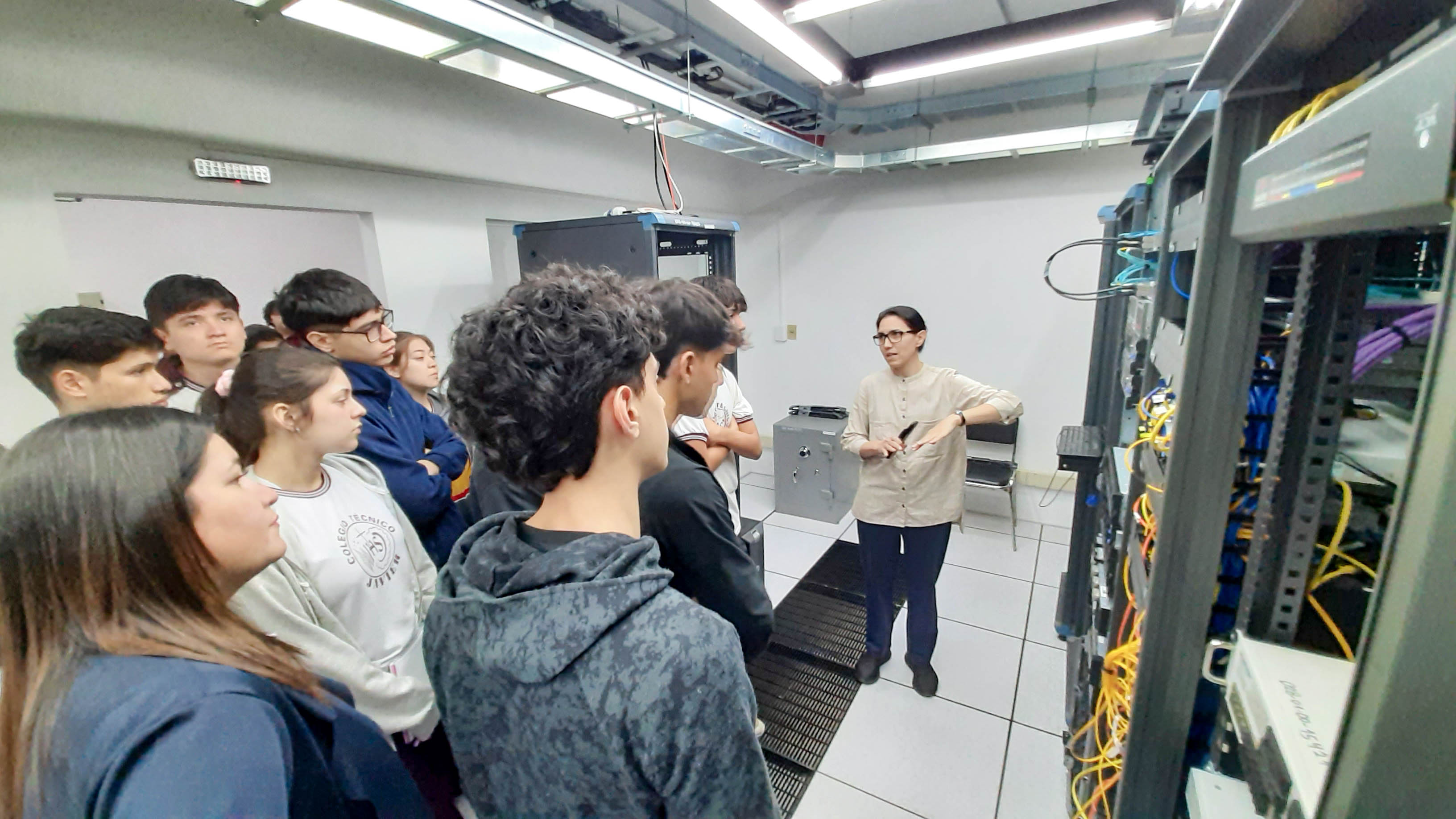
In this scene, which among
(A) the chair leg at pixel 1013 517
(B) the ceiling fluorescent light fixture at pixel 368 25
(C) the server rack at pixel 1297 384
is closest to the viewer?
(C) the server rack at pixel 1297 384

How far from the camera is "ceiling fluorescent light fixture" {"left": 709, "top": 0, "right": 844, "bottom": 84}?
1.71 metres

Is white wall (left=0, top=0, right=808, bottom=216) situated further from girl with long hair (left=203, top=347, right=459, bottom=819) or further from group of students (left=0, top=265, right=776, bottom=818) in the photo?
group of students (left=0, top=265, right=776, bottom=818)

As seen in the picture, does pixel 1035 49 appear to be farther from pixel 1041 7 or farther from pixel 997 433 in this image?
pixel 997 433

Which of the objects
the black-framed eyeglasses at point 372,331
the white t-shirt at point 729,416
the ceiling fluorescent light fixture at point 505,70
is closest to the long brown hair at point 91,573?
the black-framed eyeglasses at point 372,331

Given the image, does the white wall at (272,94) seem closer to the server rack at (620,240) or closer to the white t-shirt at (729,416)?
the server rack at (620,240)

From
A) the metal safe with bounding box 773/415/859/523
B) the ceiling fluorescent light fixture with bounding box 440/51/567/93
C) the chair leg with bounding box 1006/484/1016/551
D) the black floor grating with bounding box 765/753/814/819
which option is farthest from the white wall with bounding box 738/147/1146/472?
the black floor grating with bounding box 765/753/814/819

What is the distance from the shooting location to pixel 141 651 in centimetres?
62

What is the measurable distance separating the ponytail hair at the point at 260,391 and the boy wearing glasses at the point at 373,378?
27 centimetres

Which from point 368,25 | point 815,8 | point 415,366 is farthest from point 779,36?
point 415,366

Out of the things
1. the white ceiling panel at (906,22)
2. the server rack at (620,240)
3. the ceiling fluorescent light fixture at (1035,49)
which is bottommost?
the server rack at (620,240)

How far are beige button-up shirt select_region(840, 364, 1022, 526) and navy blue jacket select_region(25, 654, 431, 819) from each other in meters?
1.87

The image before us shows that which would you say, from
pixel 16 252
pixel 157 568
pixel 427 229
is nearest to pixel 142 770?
pixel 157 568

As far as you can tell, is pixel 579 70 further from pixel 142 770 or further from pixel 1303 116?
pixel 142 770

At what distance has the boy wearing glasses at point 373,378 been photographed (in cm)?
151
